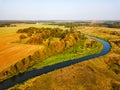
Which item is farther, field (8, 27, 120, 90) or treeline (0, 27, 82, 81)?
treeline (0, 27, 82, 81)

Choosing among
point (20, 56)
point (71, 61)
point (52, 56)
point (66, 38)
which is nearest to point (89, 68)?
point (71, 61)

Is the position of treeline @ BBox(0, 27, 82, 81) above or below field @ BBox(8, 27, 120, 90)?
below

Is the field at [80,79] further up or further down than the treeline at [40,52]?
further up

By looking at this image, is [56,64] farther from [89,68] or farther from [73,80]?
[73,80]

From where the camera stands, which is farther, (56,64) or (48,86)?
(56,64)

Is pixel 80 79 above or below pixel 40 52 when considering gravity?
above

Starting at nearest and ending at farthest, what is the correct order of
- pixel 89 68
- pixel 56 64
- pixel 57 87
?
pixel 57 87
pixel 89 68
pixel 56 64

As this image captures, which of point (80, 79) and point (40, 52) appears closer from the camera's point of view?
point (80, 79)

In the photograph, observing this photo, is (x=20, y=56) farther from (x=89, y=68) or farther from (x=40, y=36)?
(x=40, y=36)

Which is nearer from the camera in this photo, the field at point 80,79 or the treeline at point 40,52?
the field at point 80,79

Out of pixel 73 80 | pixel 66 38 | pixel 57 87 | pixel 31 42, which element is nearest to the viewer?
pixel 57 87
